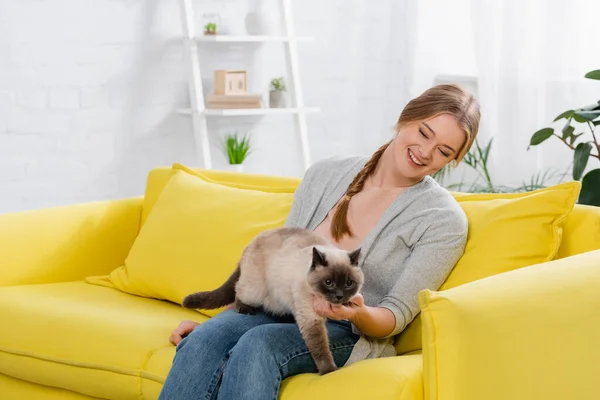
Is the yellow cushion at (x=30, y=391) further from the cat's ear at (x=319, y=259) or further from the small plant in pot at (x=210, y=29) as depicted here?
the small plant in pot at (x=210, y=29)

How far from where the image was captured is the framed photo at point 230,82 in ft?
13.8

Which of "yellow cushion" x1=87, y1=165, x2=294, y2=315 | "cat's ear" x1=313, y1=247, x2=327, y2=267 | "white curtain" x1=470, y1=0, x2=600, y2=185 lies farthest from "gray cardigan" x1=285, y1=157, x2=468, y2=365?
"white curtain" x1=470, y1=0, x2=600, y2=185

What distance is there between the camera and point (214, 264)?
8.26 feet

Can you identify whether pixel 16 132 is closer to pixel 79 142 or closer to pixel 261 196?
pixel 79 142

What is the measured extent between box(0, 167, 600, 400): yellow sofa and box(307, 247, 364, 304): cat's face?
15cm

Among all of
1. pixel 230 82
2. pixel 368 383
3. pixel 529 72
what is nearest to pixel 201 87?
pixel 230 82

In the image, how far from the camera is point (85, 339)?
228 centimetres

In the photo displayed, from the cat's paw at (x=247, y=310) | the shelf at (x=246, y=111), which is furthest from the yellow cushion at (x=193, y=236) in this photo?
the shelf at (x=246, y=111)

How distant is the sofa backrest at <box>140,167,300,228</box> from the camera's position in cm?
285

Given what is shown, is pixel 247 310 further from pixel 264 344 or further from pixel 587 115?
pixel 587 115

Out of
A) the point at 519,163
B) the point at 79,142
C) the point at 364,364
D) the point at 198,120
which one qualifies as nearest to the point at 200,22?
the point at 198,120

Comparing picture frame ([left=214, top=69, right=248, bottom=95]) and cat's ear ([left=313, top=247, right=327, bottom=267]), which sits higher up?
picture frame ([left=214, top=69, right=248, bottom=95])

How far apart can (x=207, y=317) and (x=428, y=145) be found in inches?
32.5

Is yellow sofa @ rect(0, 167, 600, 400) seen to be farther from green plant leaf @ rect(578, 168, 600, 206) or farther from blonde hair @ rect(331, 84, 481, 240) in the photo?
green plant leaf @ rect(578, 168, 600, 206)
